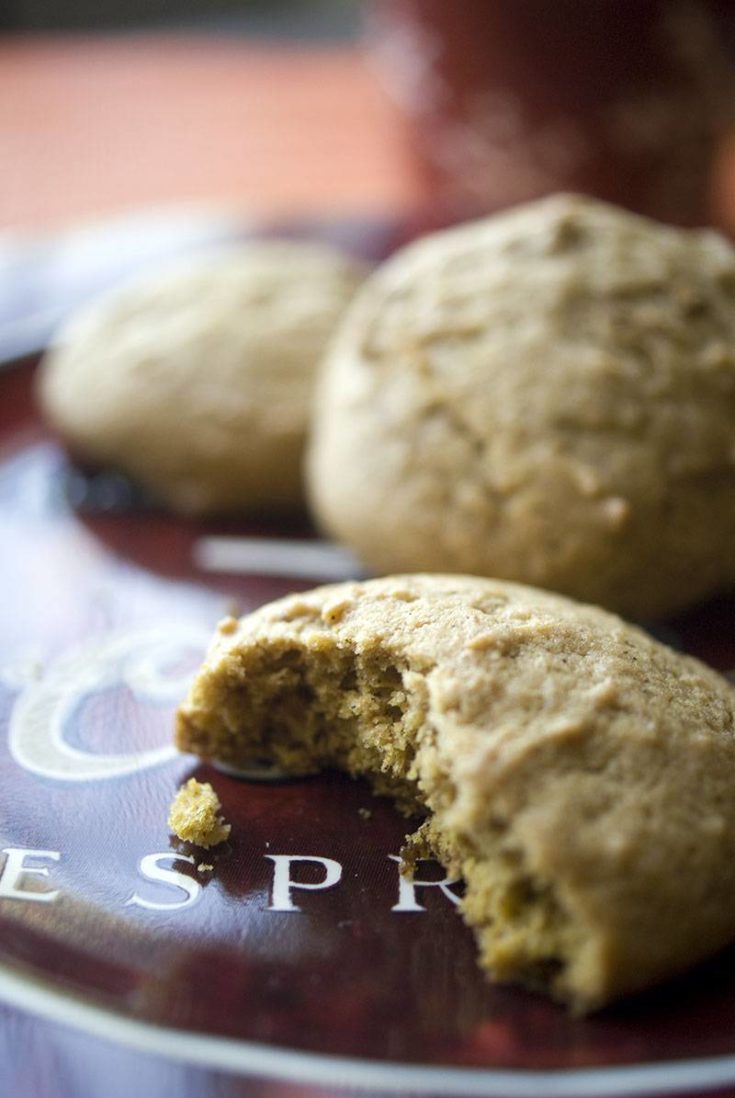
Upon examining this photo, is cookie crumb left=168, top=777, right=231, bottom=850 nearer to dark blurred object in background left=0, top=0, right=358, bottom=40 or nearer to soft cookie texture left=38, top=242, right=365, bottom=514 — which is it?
soft cookie texture left=38, top=242, right=365, bottom=514

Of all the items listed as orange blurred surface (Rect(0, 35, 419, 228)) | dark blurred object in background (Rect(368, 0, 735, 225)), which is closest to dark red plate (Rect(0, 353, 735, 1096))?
dark blurred object in background (Rect(368, 0, 735, 225))

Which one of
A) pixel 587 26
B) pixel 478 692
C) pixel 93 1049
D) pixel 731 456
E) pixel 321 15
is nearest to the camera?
pixel 93 1049

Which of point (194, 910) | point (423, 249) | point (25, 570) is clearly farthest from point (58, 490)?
point (194, 910)

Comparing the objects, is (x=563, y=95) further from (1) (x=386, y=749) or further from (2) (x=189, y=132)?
(1) (x=386, y=749)

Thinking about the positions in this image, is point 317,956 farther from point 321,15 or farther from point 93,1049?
point 321,15

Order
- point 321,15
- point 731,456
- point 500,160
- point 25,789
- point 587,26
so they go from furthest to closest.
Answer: point 321,15
point 500,160
point 587,26
point 731,456
point 25,789

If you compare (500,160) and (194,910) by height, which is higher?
(500,160)
